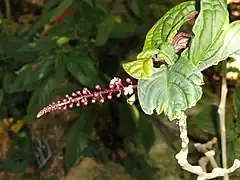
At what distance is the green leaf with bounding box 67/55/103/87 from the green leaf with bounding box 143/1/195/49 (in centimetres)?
90

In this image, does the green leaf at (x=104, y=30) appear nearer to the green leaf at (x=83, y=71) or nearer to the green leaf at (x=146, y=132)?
the green leaf at (x=83, y=71)

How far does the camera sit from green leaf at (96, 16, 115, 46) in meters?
1.64

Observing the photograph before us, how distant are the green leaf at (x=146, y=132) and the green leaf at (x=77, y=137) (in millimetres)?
173

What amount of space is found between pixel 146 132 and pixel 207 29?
1.06m

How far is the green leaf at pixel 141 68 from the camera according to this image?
2.34 feet

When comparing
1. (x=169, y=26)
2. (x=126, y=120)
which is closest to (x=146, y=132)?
(x=126, y=120)

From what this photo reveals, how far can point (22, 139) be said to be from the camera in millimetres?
2342

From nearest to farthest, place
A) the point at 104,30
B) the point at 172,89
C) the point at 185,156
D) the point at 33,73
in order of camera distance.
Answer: the point at 172,89, the point at 185,156, the point at 104,30, the point at 33,73

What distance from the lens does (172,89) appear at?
708 millimetres

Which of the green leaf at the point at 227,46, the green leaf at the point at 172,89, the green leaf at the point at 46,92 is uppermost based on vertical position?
the green leaf at the point at 227,46

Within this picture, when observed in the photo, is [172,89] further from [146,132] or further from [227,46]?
[146,132]

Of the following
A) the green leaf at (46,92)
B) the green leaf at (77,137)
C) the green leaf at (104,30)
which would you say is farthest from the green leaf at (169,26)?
the green leaf at (77,137)

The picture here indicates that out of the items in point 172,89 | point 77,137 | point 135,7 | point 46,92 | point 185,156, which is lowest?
point 77,137

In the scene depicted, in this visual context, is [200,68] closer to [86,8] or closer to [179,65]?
[179,65]
